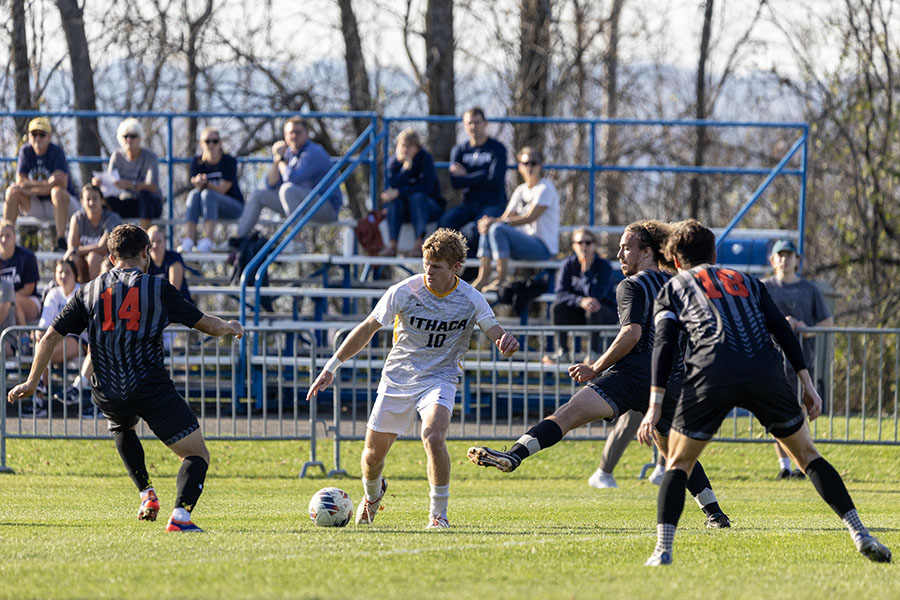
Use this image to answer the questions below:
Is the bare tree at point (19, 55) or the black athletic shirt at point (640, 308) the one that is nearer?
the black athletic shirt at point (640, 308)

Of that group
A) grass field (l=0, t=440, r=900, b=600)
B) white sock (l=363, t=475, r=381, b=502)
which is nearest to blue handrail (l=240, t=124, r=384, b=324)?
grass field (l=0, t=440, r=900, b=600)

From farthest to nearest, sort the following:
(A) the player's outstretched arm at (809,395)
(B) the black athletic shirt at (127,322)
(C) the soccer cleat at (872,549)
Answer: (B) the black athletic shirt at (127,322) → (A) the player's outstretched arm at (809,395) → (C) the soccer cleat at (872,549)

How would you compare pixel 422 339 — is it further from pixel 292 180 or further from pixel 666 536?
pixel 292 180

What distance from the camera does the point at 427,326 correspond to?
24.5 feet

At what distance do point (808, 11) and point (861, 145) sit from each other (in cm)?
414

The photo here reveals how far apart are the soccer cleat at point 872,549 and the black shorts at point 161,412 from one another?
3.69m

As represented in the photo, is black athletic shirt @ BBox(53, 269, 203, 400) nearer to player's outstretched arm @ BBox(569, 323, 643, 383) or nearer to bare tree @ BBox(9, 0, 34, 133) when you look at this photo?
player's outstretched arm @ BBox(569, 323, 643, 383)

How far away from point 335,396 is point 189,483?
14.9 feet

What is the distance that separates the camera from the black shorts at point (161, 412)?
717 centimetres

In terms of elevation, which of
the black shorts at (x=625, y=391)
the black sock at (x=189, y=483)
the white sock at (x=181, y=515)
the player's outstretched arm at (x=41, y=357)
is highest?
the player's outstretched arm at (x=41, y=357)

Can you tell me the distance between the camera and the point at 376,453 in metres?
7.52

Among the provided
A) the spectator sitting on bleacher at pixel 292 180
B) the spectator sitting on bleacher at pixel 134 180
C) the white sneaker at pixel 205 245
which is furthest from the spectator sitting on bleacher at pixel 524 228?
the spectator sitting on bleacher at pixel 134 180

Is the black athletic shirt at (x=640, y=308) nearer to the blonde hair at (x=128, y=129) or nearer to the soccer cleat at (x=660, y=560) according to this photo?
the soccer cleat at (x=660, y=560)

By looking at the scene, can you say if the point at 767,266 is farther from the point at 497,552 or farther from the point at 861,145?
the point at 497,552
